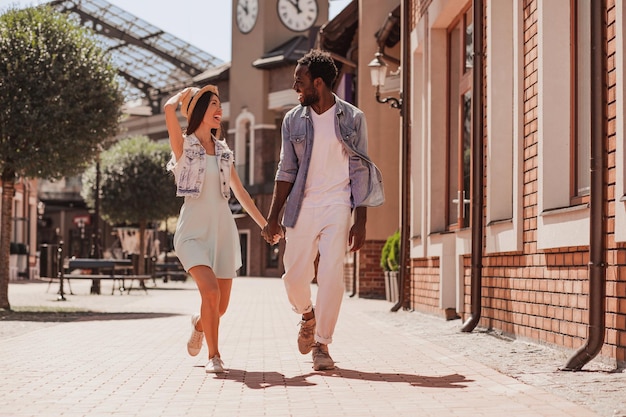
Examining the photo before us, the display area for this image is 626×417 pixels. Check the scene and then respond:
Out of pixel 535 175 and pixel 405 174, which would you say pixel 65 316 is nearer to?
pixel 405 174

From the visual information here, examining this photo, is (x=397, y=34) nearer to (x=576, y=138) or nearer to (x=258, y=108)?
(x=576, y=138)

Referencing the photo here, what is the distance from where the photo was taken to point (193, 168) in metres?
7.34

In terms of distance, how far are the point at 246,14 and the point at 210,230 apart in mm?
49060

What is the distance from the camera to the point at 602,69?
7078mm

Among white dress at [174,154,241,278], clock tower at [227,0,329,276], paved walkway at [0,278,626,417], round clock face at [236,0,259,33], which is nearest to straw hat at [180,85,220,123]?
white dress at [174,154,241,278]

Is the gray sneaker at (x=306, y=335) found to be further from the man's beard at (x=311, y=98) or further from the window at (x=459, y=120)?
the window at (x=459, y=120)

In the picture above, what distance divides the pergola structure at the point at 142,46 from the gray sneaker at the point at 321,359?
54.6m

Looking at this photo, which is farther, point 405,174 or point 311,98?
point 405,174

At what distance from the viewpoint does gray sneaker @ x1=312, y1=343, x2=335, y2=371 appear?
707 cm

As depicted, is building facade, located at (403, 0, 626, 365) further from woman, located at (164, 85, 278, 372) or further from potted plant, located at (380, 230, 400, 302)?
potted plant, located at (380, 230, 400, 302)

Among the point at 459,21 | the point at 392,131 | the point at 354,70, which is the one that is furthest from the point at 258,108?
the point at 459,21

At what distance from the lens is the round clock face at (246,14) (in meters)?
54.7

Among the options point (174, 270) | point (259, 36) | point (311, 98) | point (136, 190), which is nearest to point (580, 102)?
point (311, 98)

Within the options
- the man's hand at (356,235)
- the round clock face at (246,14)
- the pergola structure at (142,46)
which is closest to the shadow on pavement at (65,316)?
the man's hand at (356,235)
